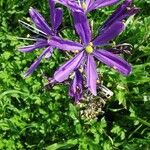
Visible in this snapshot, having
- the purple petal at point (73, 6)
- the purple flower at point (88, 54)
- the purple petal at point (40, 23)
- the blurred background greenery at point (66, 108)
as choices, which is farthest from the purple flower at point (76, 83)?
the blurred background greenery at point (66, 108)

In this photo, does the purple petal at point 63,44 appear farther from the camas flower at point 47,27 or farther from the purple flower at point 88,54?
the camas flower at point 47,27

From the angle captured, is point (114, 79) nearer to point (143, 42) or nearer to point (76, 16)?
point (143, 42)

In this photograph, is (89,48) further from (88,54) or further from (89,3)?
(89,3)

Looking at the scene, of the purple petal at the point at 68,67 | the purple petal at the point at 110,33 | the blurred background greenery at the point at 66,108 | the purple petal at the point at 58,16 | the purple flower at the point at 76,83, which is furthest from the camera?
the blurred background greenery at the point at 66,108

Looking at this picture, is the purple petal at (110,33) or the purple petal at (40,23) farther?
the purple petal at (40,23)

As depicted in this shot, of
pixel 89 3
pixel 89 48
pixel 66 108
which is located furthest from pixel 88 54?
pixel 66 108

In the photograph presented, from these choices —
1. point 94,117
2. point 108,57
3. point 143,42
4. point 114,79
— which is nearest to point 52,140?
point 94,117

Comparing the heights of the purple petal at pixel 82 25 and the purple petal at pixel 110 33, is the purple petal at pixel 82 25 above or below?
above
